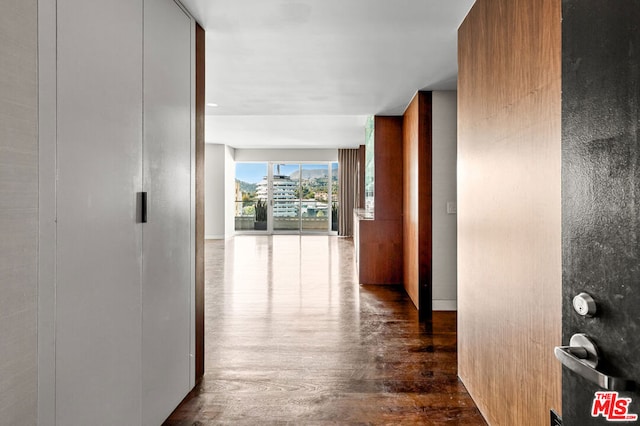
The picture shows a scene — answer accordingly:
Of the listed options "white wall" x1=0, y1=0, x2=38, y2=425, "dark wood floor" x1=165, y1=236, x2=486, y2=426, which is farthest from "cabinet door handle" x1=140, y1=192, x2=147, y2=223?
"dark wood floor" x1=165, y1=236, x2=486, y2=426

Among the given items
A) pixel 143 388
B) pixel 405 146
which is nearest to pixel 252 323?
pixel 143 388

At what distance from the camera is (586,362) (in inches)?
30.3

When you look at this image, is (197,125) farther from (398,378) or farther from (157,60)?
(398,378)

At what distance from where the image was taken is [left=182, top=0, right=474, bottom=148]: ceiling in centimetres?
255

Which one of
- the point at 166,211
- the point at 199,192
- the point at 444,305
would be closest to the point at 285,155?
the point at 444,305

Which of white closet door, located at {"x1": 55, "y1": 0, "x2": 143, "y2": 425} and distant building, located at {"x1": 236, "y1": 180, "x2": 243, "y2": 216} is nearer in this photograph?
white closet door, located at {"x1": 55, "y1": 0, "x2": 143, "y2": 425}

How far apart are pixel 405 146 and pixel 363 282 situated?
1942 mm

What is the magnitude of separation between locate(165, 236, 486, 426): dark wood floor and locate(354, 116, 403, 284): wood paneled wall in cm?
30

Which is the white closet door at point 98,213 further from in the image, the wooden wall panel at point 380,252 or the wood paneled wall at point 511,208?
the wooden wall panel at point 380,252

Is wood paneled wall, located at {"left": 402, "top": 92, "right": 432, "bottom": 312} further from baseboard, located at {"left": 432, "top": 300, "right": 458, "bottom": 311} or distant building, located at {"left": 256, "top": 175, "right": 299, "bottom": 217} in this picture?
distant building, located at {"left": 256, "top": 175, "right": 299, "bottom": 217}

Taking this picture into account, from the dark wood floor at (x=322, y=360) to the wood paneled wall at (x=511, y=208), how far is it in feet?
1.25

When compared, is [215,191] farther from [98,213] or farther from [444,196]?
[98,213]

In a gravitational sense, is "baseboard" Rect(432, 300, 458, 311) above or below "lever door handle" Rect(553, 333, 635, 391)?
below

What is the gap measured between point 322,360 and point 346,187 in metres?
9.31
